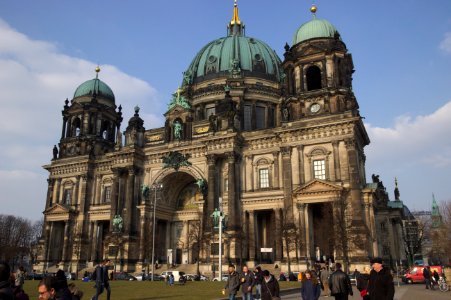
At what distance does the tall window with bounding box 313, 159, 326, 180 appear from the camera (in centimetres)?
4428

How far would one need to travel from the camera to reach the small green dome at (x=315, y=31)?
48.6 m

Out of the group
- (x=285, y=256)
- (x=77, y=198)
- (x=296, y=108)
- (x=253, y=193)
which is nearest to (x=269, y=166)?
(x=253, y=193)

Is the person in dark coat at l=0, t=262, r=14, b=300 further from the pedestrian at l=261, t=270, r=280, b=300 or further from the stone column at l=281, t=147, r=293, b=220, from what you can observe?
the stone column at l=281, t=147, r=293, b=220

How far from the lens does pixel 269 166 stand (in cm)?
4819

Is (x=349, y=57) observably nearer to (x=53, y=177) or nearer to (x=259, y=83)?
(x=259, y=83)

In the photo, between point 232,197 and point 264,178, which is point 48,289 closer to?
point 232,197

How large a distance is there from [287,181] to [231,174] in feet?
21.6

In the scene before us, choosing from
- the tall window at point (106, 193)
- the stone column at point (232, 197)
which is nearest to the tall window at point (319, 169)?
the stone column at point (232, 197)

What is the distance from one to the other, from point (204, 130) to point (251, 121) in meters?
10.4

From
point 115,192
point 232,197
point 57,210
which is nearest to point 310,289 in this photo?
point 232,197

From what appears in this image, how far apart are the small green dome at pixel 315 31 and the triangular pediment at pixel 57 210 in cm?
3763

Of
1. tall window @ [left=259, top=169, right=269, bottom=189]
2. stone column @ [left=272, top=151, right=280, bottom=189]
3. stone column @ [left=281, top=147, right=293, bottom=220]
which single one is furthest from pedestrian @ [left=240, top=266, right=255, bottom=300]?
tall window @ [left=259, top=169, right=269, bottom=189]

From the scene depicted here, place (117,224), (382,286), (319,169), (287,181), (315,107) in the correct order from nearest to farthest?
1. (382,286)
2. (319,169)
3. (287,181)
4. (315,107)
5. (117,224)

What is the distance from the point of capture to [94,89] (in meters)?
64.6
